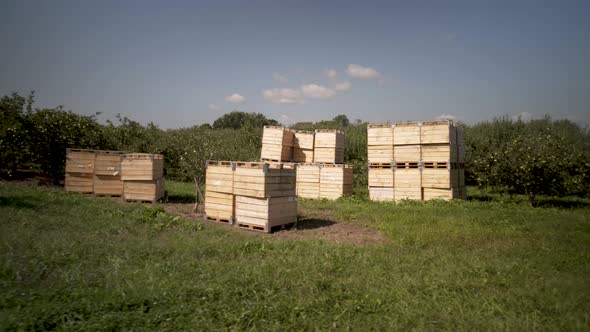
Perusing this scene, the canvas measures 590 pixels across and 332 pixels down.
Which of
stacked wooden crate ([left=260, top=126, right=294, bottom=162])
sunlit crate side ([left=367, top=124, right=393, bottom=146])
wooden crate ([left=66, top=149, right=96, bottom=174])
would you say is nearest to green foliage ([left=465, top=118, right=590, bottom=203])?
sunlit crate side ([left=367, top=124, right=393, bottom=146])

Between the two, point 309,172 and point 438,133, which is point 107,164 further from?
point 438,133

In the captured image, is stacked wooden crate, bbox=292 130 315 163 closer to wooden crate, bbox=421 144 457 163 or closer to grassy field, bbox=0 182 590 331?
wooden crate, bbox=421 144 457 163

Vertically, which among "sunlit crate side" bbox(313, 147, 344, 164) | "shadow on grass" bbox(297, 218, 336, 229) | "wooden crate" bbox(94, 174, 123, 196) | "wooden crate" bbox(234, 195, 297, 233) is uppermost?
"sunlit crate side" bbox(313, 147, 344, 164)

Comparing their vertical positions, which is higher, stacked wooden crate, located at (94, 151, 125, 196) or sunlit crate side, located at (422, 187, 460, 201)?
stacked wooden crate, located at (94, 151, 125, 196)

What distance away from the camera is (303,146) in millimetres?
19625

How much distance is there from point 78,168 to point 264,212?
10.3m

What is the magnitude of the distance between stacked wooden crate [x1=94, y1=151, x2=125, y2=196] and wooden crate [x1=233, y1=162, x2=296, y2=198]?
755 centimetres

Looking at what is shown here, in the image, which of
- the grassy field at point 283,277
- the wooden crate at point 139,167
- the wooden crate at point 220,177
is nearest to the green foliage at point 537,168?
the grassy field at point 283,277

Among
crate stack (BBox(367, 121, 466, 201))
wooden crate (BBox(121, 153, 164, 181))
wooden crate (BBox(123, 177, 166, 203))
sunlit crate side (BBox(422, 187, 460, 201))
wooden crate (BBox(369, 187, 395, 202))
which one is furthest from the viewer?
wooden crate (BBox(369, 187, 395, 202))

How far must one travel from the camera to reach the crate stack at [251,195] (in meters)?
10.5

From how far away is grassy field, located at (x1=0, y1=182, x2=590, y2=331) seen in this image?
469cm

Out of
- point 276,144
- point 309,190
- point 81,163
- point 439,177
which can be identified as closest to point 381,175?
point 439,177

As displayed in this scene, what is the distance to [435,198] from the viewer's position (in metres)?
15.4

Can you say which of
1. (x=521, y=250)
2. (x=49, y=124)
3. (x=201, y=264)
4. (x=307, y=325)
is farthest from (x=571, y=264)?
(x=49, y=124)
